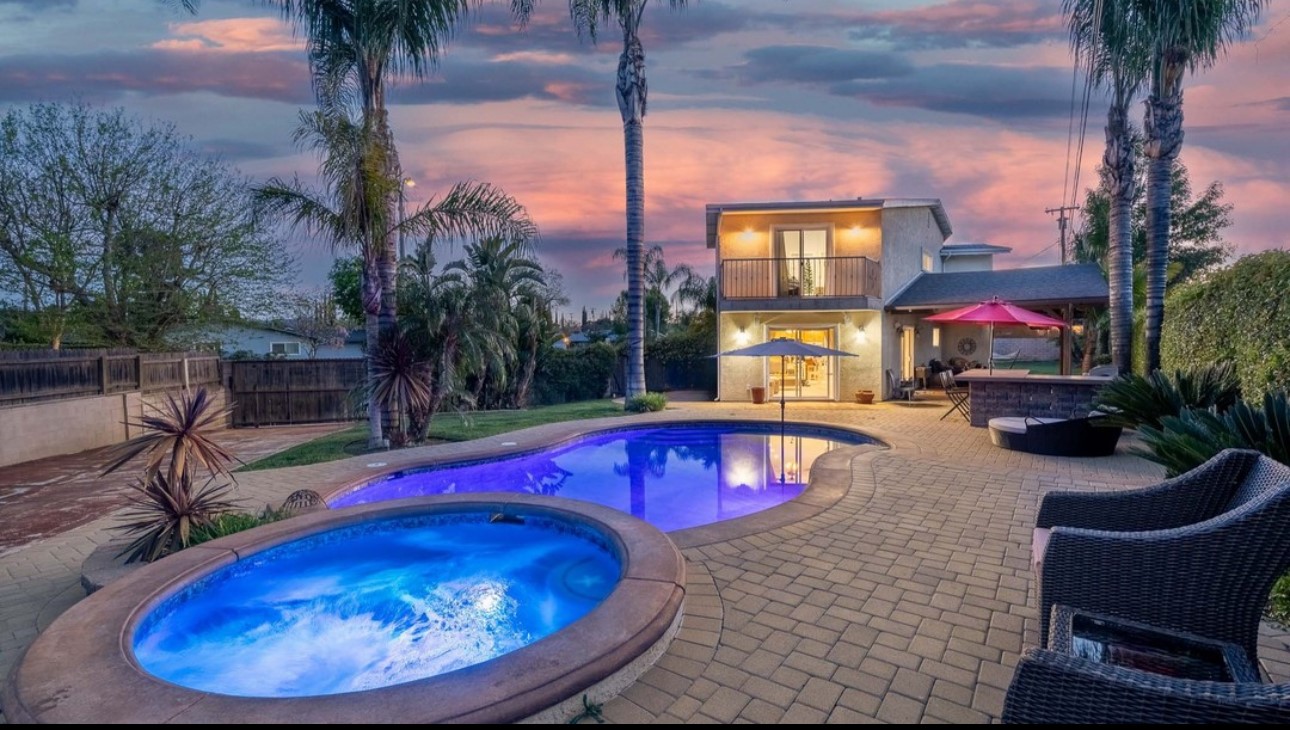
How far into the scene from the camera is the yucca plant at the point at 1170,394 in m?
6.95

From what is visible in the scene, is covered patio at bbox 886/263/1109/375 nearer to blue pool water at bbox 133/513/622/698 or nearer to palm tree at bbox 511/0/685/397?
palm tree at bbox 511/0/685/397

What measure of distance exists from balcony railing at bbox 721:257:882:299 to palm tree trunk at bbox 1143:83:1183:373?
7.00m

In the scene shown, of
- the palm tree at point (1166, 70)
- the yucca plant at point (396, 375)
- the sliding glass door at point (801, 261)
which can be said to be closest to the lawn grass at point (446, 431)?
the yucca plant at point (396, 375)

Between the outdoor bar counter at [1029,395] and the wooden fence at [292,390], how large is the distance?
14638mm

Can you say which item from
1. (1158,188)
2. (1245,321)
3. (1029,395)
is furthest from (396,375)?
(1158,188)

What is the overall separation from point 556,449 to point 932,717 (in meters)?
8.91

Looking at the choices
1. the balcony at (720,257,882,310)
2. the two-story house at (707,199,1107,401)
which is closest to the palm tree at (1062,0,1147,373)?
the two-story house at (707,199,1107,401)

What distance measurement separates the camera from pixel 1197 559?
2494mm

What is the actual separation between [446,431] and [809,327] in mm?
11388

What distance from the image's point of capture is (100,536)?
5.91 metres

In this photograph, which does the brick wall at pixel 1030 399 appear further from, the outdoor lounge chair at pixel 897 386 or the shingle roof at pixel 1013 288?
the shingle roof at pixel 1013 288

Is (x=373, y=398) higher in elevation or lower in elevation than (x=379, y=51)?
lower

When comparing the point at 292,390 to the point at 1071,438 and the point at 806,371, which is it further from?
the point at 1071,438

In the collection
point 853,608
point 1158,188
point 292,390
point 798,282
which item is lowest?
point 853,608
